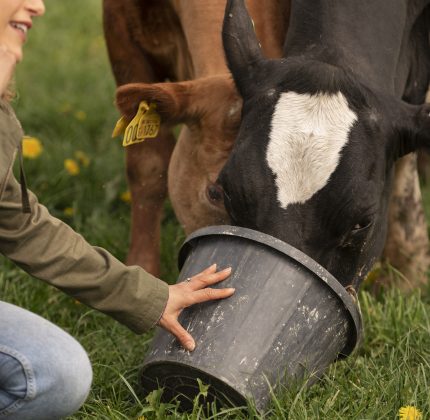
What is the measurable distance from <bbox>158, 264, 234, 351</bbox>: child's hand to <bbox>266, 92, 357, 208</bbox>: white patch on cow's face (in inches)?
14.9

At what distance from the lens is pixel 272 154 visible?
3.47 meters

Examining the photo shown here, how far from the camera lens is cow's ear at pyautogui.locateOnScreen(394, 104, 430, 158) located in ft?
12.3

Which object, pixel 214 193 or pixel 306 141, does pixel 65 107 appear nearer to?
pixel 214 193

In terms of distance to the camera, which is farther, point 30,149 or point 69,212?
point 30,149

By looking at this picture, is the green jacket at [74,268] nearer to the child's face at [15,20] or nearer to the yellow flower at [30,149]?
the child's face at [15,20]

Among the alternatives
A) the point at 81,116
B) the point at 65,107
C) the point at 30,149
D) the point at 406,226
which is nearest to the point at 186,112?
the point at 406,226

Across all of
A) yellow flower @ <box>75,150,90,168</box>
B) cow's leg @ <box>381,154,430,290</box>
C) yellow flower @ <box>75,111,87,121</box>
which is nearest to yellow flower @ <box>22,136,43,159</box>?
yellow flower @ <box>75,150,90,168</box>

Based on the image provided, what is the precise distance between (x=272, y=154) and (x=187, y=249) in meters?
0.42

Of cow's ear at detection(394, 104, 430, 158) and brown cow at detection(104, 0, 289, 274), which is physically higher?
cow's ear at detection(394, 104, 430, 158)

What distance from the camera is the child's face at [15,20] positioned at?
3.03 metres

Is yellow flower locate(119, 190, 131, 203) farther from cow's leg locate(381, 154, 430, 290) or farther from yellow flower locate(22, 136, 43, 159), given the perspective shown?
cow's leg locate(381, 154, 430, 290)

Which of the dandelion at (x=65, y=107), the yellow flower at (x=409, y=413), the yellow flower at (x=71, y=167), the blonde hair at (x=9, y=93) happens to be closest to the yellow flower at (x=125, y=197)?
the yellow flower at (x=71, y=167)

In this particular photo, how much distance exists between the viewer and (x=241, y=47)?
13.0 ft

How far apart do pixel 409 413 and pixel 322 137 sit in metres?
0.91
